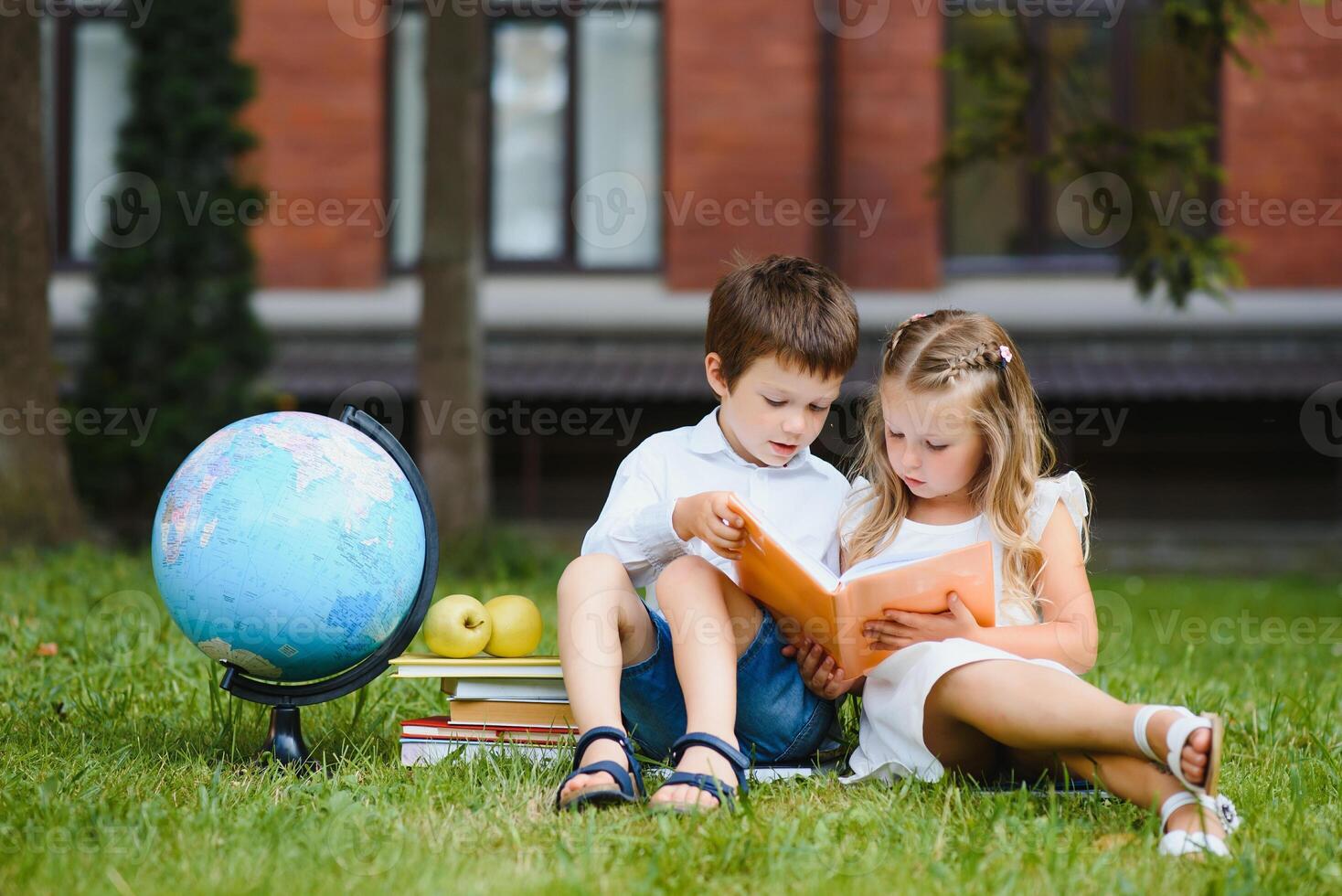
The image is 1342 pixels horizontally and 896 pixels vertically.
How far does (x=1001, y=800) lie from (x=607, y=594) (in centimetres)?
91

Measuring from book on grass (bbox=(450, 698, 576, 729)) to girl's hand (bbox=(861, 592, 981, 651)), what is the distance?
0.80 metres

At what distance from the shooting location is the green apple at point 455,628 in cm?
297

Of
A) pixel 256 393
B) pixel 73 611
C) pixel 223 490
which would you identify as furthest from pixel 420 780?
pixel 256 393

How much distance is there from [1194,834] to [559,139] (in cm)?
941

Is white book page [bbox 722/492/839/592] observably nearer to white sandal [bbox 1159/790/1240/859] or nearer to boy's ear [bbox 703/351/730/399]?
boy's ear [bbox 703/351/730/399]

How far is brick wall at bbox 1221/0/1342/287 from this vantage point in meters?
10.2

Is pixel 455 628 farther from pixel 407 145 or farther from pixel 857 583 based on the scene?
pixel 407 145

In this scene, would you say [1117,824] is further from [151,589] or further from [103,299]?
[103,299]

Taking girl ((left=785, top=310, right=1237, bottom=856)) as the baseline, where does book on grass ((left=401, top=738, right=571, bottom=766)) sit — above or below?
below

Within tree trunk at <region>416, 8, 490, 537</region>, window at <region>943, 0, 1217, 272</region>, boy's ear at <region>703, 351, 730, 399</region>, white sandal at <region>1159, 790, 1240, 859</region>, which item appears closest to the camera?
white sandal at <region>1159, 790, 1240, 859</region>

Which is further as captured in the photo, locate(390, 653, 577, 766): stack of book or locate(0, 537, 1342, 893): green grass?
locate(390, 653, 577, 766): stack of book

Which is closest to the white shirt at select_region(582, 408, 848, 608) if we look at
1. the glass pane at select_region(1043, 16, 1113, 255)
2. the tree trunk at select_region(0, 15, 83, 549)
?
the tree trunk at select_region(0, 15, 83, 549)

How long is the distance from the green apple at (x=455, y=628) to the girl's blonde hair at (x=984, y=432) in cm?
88

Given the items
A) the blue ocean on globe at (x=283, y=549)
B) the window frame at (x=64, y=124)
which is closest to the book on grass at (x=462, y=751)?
the blue ocean on globe at (x=283, y=549)
